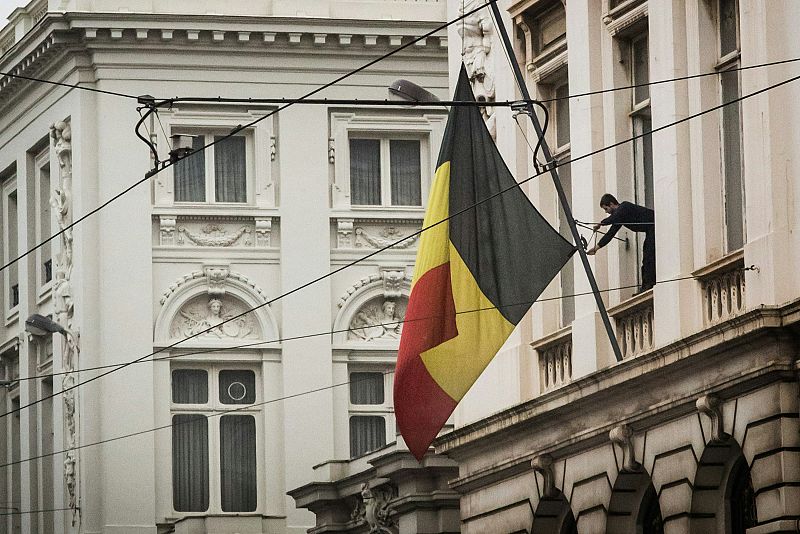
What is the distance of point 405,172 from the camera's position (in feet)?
178

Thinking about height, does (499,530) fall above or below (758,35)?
below

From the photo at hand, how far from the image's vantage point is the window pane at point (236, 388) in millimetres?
53031

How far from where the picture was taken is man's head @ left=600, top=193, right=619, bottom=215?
99.5 feet

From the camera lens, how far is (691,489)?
2839cm

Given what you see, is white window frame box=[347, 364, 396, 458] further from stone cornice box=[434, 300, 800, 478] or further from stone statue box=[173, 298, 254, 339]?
stone cornice box=[434, 300, 800, 478]

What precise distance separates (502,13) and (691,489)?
29.8 feet

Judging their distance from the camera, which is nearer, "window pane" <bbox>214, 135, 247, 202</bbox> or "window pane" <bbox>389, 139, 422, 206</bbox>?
"window pane" <bbox>214, 135, 247, 202</bbox>

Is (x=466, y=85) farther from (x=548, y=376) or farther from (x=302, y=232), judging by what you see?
(x=302, y=232)

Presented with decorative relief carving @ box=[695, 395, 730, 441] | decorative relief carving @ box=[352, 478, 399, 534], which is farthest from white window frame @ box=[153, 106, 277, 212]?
decorative relief carving @ box=[695, 395, 730, 441]

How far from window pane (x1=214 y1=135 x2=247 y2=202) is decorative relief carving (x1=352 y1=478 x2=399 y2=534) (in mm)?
13004

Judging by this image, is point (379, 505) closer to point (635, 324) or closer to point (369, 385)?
point (635, 324)

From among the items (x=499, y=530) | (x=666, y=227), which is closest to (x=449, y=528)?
(x=499, y=530)

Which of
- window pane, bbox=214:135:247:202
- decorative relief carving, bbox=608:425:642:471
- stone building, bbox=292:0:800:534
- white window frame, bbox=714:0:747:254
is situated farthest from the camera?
window pane, bbox=214:135:247:202

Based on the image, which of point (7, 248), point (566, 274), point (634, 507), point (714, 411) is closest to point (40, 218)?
point (7, 248)
